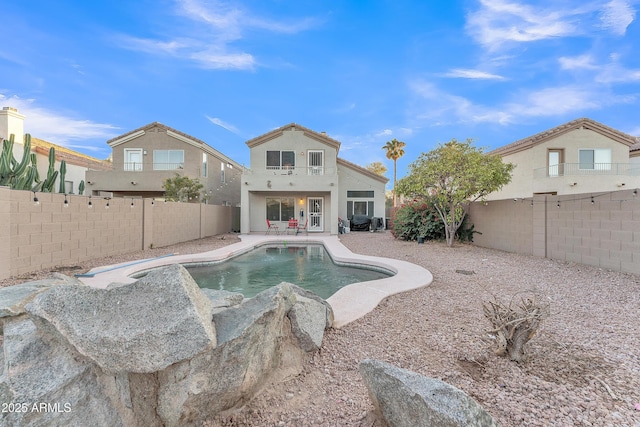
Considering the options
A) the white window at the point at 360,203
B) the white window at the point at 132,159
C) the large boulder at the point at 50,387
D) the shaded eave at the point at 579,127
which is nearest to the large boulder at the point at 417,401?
the large boulder at the point at 50,387

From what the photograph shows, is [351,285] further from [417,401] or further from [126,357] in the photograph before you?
[126,357]

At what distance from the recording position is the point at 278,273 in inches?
351

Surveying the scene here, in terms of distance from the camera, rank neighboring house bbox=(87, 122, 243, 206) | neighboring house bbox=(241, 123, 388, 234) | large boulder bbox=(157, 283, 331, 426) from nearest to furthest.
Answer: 1. large boulder bbox=(157, 283, 331, 426)
2. neighboring house bbox=(241, 123, 388, 234)
3. neighboring house bbox=(87, 122, 243, 206)

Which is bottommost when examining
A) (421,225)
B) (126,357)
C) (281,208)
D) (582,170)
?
(126,357)

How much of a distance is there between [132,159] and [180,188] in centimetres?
543

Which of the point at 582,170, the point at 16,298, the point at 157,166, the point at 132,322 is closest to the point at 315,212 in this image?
the point at 157,166

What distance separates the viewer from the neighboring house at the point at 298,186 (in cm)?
1794

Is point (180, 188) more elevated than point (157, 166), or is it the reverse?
point (157, 166)

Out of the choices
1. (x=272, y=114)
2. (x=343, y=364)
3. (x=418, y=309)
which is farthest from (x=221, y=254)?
(x=272, y=114)

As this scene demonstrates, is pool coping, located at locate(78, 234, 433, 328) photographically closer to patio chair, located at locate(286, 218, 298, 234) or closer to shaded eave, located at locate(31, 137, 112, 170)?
patio chair, located at locate(286, 218, 298, 234)

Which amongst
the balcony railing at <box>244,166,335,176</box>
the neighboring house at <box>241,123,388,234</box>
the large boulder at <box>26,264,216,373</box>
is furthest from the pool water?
the balcony railing at <box>244,166,335,176</box>

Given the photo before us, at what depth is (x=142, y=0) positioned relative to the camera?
10.8 m

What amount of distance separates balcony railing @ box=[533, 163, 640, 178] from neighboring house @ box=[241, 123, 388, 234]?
31.2ft

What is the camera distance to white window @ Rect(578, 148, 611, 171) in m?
17.7
